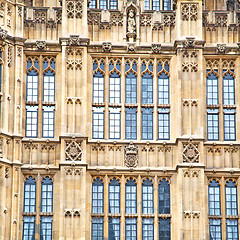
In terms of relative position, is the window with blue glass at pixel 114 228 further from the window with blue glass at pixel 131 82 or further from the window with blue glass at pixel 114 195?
the window with blue glass at pixel 131 82

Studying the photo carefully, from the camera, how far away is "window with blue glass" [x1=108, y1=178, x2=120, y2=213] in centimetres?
4397

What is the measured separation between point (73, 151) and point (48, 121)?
207 centimetres

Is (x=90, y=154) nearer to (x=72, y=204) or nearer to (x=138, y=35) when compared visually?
(x=72, y=204)

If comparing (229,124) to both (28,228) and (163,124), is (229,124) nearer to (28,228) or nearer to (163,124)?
(163,124)

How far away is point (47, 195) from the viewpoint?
144 ft

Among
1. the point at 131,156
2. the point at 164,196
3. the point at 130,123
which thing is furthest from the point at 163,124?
the point at 164,196

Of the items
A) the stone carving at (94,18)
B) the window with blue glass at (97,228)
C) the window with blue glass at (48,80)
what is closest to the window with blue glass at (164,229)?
the window with blue glass at (97,228)

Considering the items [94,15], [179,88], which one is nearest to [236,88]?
[179,88]

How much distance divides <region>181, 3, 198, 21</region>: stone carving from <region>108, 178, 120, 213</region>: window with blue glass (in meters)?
7.96

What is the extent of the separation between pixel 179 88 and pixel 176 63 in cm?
134

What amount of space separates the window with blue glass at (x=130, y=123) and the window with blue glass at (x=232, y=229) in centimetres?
555

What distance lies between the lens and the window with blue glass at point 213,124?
45.2 m

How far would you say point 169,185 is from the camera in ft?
145

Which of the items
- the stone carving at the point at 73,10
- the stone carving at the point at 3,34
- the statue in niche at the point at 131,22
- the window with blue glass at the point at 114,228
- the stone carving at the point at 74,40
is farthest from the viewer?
the statue in niche at the point at 131,22
